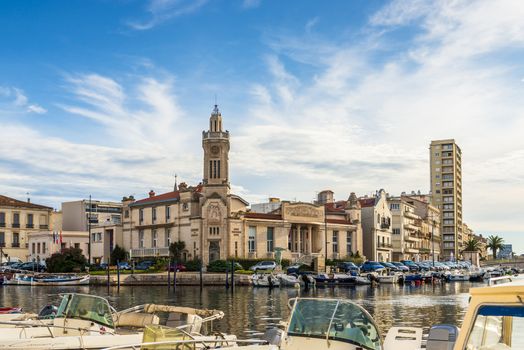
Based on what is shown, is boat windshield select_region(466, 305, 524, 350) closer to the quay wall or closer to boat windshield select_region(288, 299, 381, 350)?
boat windshield select_region(288, 299, 381, 350)

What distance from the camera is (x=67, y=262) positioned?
9269cm

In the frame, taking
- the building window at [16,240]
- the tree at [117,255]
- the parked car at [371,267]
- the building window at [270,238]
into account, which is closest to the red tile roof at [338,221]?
the building window at [270,238]

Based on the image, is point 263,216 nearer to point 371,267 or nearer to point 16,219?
point 371,267

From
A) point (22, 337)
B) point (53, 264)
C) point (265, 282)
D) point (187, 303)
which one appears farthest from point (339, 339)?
point (53, 264)

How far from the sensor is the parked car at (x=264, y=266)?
8547cm

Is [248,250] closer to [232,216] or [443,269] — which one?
[232,216]

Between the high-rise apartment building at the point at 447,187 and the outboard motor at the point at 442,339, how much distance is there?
172 meters

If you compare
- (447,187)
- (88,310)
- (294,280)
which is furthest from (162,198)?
(447,187)

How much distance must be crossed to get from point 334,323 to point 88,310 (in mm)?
8592

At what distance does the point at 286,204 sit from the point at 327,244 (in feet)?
31.6

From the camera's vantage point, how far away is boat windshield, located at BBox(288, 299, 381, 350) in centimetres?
1280

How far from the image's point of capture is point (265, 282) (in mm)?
74625

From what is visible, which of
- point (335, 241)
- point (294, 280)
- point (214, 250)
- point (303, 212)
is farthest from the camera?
point (335, 241)

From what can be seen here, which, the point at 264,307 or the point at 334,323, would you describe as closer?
the point at 334,323
